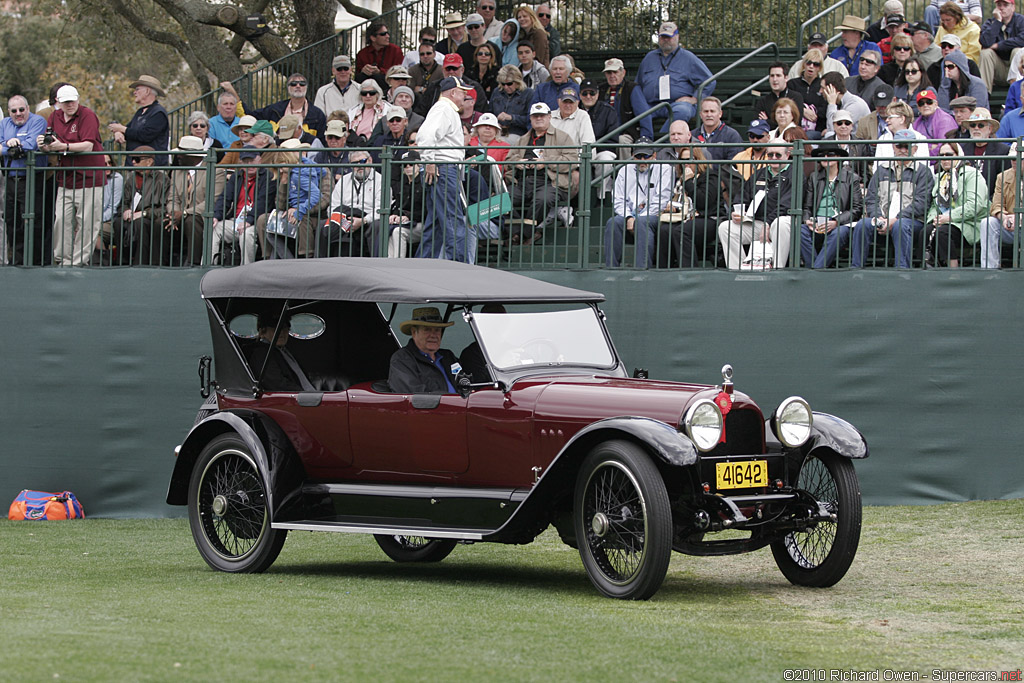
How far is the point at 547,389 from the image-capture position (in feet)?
29.5

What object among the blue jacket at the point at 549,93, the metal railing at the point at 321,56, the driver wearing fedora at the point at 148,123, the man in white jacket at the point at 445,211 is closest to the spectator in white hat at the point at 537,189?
the man in white jacket at the point at 445,211

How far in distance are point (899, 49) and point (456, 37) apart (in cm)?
648

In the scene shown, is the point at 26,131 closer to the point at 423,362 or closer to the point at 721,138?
the point at 721,138

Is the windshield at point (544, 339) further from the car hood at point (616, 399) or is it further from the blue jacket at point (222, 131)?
the blue jacket at point (222, 131)

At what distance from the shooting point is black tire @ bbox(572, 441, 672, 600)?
26.2 feet

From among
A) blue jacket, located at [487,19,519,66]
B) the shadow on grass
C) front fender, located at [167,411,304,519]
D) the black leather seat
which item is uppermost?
blue jacket, located at [487,19,519,66]

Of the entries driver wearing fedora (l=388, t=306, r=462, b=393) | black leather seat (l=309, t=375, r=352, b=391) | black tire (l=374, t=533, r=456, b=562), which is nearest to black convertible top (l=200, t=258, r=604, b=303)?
driver wearing fedora (l=388, t=306, r=462, b=393)

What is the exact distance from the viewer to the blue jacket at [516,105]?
1738 centimetres

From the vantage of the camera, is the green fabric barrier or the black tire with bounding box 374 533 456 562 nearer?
the black tire with bounding box 374 533 456 562

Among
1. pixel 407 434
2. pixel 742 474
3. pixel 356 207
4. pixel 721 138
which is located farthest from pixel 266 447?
pixel 721 138

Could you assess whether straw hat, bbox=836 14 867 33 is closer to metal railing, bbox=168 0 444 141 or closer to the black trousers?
metal railing, bbox=168 0 444 141

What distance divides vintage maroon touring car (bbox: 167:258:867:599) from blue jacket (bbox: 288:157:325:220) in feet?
11.5

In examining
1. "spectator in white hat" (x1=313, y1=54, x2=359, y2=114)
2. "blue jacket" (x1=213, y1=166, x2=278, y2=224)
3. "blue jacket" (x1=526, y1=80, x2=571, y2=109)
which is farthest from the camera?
"spectator in white hat" (x1=313, y1=54, x2=359, y2=114)

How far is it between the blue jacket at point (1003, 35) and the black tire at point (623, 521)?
450 inches
